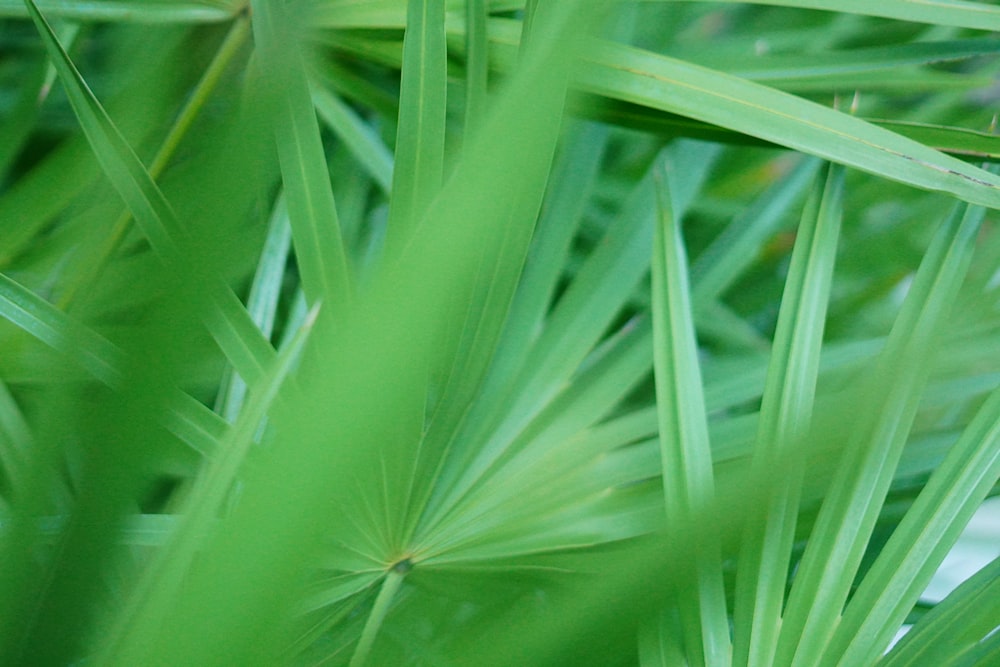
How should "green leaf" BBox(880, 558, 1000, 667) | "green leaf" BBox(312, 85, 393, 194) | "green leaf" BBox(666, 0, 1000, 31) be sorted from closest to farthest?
"green leaf" BBox(880, 558, 1000, 667), "green leaf" BBox(666, 0, 1000, 31), "green leaf" BBox(312, 85, 393, 194)

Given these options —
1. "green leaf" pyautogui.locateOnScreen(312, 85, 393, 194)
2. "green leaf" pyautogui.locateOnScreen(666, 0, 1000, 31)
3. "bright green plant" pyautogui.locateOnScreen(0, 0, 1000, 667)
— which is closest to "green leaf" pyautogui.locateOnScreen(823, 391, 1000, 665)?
"bright green plant" pyautogui.locateOnScreen(0, 0, 1000, 667)

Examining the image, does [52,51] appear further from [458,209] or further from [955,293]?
[955,293]

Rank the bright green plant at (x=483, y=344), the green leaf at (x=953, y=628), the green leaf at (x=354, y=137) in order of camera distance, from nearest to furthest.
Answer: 1. the bright green plant at (x=483, y=344)
2. the green leaf at (x=953, y=628)
3. the green leaf at (x=354, y=137)

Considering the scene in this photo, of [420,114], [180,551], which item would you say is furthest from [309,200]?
[180,551]

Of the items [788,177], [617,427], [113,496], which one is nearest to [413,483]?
[617,427]

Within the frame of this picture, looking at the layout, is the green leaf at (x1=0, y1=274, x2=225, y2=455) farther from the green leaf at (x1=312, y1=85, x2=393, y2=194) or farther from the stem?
the green leaf at (x1=312, y1=85, x2=393, y2=194)

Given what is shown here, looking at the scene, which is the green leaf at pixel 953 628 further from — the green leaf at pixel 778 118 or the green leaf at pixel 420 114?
the green leaf at pixel 420 114

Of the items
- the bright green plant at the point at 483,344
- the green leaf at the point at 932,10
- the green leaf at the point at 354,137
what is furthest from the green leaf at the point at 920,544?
the green leaf at the point at 354,137
